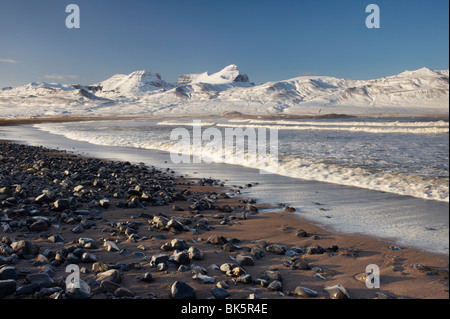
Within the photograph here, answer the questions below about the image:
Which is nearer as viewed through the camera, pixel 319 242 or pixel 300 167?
pixel 319 242

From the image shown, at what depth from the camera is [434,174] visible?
752 centimetres

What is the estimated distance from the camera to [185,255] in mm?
3514

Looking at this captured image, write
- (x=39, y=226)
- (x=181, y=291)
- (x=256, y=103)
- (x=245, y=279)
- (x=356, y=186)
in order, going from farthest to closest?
(x=256, y=103), (x=356, y=186), (x=39, y=226), (x=245, y=279), (x=181, y=291)

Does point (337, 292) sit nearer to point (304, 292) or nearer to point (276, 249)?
point (304, 292)

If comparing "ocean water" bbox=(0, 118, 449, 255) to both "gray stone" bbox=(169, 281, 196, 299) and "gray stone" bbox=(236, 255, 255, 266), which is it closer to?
"gray stone" bbox=(236, 255, 255, 266)

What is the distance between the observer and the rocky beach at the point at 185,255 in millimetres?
2863

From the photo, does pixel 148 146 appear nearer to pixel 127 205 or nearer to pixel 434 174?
pixel 127 205

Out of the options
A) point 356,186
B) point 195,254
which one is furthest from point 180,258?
point 356,186

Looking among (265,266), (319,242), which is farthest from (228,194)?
(265,266)

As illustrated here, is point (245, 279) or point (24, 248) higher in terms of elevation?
point (24, 248)

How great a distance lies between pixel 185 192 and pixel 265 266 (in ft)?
13.5

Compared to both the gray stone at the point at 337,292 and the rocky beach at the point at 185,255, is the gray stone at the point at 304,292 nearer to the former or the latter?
the rocky beach at the point at 185,255

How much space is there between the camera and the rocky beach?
9.39ft

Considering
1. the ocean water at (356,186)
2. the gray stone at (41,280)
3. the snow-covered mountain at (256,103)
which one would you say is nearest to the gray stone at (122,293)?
the gray stone at (41,280)
